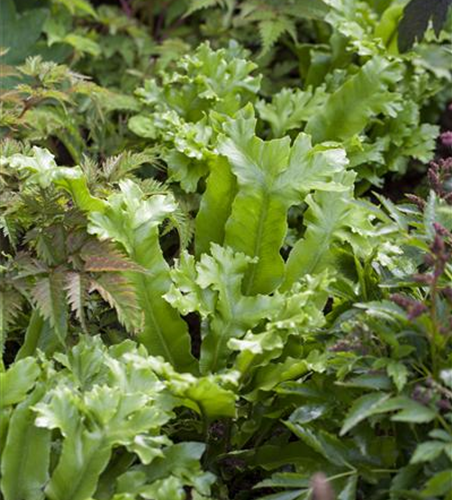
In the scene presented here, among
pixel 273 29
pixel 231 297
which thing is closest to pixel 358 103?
pixel 273 29

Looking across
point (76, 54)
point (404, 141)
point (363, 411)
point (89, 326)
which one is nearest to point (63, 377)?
point (89, 326)

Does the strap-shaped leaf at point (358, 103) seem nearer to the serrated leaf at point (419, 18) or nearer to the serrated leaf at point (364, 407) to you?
the serrated leaf at point (419, 18)

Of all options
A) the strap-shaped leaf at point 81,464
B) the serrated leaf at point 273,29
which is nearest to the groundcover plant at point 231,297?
the strap-shaped leaf at point 81,464

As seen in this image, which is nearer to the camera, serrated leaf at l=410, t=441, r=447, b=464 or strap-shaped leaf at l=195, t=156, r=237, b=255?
serrated leaf at l=410, t=441, r=447, b=464

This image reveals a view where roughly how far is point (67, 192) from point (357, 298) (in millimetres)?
642

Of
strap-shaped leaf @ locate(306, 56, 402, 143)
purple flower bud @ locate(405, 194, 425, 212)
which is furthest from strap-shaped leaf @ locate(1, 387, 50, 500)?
strap-shaped leaf @ locate(306, 56, 402, 143)

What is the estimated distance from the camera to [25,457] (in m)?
1.40

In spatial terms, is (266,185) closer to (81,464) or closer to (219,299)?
(219,299)

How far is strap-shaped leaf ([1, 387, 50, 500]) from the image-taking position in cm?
139

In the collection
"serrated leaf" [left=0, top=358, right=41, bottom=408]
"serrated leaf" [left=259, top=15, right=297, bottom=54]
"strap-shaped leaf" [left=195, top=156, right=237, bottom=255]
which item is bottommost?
"serrated leaf" [left=0, top=358, right=41, bottom=408]

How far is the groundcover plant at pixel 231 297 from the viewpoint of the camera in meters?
1.36

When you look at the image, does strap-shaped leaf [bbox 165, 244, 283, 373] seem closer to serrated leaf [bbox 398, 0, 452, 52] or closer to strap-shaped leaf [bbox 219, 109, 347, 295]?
strap-shaped leaf [bbox 219, 109, 347, 295]

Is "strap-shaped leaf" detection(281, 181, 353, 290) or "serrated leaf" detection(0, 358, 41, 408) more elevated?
"strap-shaped leaf" detection(281, 181, 353, 290)

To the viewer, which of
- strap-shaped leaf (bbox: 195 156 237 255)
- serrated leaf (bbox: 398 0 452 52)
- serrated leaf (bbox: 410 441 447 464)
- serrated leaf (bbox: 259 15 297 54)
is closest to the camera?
serrated leaf (bbox: 410 441 447 464)
